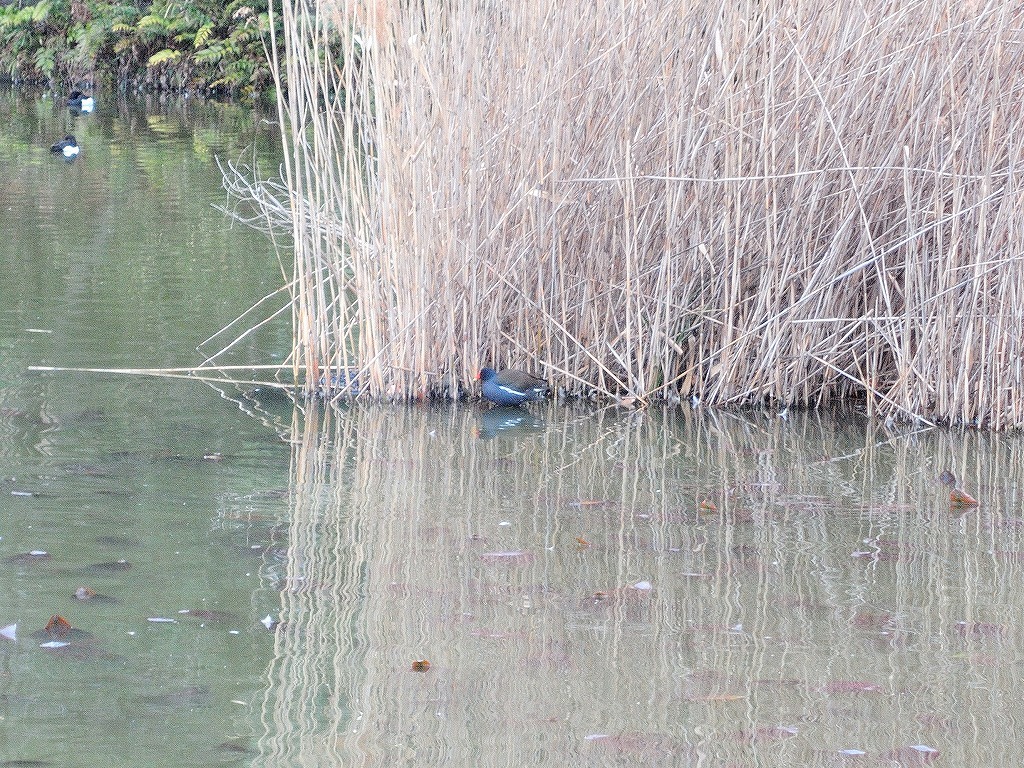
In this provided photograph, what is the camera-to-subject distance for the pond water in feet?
9.03

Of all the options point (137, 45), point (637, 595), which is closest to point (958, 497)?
point (637, 595)

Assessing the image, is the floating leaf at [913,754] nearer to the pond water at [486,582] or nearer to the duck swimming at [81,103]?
the pond water at [486,582]

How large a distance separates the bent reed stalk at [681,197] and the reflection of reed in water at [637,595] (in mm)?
353

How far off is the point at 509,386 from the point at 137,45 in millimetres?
19692

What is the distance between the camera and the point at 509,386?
17.8 feet

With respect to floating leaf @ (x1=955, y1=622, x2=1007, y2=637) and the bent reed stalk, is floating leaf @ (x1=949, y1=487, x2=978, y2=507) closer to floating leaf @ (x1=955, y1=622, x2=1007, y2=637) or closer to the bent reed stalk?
the bent reed stalk

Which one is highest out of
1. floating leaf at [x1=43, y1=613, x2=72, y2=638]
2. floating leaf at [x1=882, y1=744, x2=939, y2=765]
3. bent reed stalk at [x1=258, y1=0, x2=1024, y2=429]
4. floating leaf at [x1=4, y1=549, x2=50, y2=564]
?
bent reed stalk at [x1=258, y1=0, x2=1024, y2=429]

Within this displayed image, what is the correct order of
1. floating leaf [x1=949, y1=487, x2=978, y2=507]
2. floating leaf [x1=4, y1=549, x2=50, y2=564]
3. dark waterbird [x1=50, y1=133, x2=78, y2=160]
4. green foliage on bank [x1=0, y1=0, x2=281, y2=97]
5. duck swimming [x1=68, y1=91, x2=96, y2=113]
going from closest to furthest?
floating leaf [x1=4, y1=549, x2=50, y2=564]
floating leaf [x1=949, y1=487, x2=978, y2=507]
dark waterbird [x1=50, y1=133, x2=78, y2=160]
duck swimming [x1=68, y1=91, x2=96, y2=113]
green foliage on bank [x1=0, y1=0, x2=281, y2=97]

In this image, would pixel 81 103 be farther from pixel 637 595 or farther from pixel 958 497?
pixel 637 595

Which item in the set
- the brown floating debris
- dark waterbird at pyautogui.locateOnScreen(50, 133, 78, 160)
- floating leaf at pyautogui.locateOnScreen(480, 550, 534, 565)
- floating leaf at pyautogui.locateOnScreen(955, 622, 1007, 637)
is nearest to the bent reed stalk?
the brown floating debris

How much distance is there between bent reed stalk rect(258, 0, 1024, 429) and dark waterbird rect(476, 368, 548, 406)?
0.58 ft

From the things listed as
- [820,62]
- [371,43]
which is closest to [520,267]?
[371,43]

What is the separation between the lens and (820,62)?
5141 mm

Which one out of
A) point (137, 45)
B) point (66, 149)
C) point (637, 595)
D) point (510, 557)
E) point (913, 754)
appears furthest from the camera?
point (137, 45)
